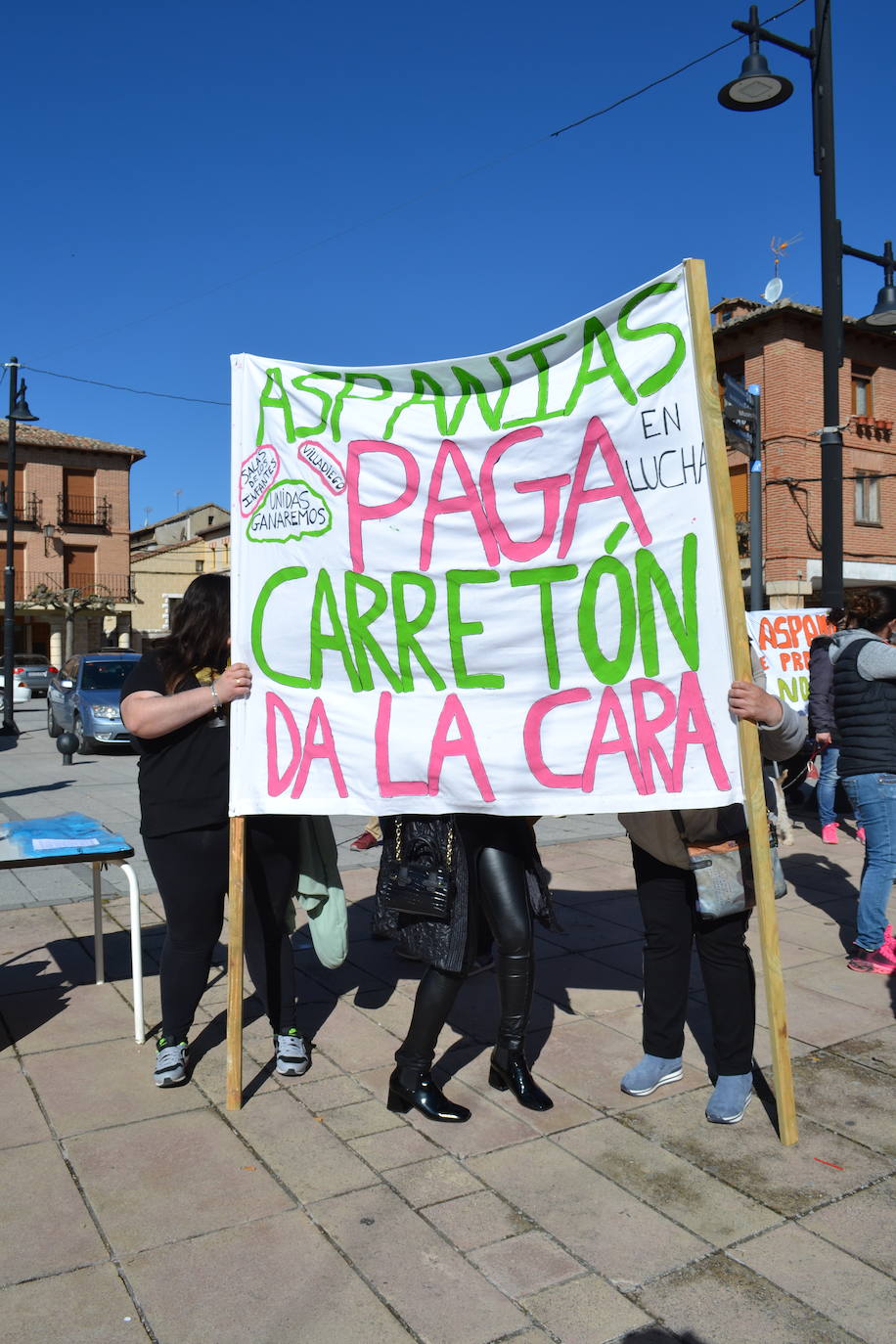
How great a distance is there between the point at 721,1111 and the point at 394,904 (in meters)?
1.22

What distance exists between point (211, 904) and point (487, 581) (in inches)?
56.4

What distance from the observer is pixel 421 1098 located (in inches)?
132

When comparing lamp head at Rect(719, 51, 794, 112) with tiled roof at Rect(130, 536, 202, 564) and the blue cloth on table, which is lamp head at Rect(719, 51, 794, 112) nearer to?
the blue cloth on table

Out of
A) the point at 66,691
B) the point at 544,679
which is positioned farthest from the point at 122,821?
the point at 66,691

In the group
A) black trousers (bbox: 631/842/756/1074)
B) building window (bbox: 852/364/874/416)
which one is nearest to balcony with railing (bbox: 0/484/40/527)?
building window (bbox: 852/364/874/416)

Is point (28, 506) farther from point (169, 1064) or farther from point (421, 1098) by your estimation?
point (421, 1098)

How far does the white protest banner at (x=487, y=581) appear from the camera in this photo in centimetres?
322

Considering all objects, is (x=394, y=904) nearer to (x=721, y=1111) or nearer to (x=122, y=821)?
(x=721, y=1111)

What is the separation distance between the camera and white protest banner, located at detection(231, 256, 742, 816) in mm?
3225

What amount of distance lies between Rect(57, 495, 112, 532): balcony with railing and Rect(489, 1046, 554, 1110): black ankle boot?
47780mm

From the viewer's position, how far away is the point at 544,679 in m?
3.39

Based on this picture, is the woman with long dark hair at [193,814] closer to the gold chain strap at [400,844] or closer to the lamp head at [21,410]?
the gold chain strap at [400,844]

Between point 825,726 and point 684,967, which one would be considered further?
point 825,726

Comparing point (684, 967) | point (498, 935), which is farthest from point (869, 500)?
point (498, 935)
